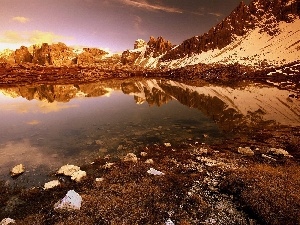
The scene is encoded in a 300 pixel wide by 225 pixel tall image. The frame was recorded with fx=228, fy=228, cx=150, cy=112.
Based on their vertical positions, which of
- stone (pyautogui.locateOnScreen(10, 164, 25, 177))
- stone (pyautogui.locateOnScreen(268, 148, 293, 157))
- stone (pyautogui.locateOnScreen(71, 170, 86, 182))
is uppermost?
stone (pyautogui.locateOnScreen(268, 148, 293, 157))

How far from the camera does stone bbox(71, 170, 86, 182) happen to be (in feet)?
50.4

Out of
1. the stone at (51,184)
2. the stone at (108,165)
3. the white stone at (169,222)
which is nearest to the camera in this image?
the white stone at (169,222)

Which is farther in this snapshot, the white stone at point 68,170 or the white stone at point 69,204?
the white stone at point 68,170

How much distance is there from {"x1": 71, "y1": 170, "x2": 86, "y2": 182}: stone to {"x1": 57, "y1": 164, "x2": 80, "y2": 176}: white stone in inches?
25.0

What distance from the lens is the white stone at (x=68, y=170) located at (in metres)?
16.4

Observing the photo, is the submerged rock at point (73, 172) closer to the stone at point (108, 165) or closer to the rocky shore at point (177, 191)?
the rocky shore at point (177, 191)

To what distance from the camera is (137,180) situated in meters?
14.2

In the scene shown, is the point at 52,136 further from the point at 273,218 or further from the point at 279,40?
the point at 279,40

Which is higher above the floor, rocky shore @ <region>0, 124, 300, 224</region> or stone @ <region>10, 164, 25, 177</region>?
rocky shore @ <region>0, 124, 300, 224</region>

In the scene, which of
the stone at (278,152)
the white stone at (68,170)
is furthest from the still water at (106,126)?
the stone at (278,152)

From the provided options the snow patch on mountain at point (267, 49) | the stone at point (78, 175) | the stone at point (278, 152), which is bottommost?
the stone at point (78, 175)

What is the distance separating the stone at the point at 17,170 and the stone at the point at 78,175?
4503 millimetres

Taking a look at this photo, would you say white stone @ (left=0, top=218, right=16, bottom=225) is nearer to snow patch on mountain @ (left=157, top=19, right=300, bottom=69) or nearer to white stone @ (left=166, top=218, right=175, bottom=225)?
white stone @ (left=166, top=218, right=175, bottom=225)

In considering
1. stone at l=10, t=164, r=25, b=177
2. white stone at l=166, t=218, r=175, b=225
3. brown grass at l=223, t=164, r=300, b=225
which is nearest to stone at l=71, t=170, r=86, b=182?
stone at l=10, t=164, r=25, b=177
